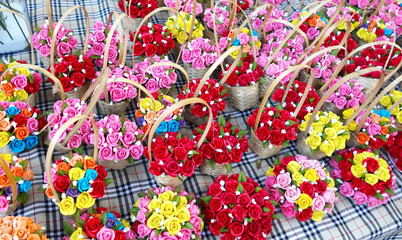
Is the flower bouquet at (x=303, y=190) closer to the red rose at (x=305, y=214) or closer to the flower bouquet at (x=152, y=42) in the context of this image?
the red rose at (x=305, y=214)

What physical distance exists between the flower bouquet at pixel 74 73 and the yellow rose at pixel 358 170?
1.40 m

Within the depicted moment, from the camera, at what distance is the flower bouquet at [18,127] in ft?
4.32

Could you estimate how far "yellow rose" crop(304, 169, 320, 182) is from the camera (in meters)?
1.37

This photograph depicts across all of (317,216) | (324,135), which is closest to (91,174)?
(317,216)

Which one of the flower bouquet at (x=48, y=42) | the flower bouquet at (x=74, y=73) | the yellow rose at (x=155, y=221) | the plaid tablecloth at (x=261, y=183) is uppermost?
the flower bouquet at (x=48, y=42)

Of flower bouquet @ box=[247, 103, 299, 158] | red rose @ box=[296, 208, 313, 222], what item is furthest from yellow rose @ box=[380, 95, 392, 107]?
red rose @ box=[296, 208, 313, 222]

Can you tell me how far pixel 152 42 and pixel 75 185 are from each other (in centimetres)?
91

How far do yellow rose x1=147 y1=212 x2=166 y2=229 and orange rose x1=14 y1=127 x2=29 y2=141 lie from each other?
2.30 feet

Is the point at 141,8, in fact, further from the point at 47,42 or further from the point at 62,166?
the point at 62,166

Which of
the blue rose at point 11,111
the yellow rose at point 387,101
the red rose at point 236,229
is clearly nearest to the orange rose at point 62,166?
the blue rose at point 11,111

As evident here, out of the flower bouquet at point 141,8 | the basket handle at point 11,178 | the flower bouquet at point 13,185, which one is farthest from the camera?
the flower bouquet at point 141,8

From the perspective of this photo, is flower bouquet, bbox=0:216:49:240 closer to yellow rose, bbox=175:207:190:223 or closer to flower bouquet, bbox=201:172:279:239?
yellow rose, bbox=175:207:190:223

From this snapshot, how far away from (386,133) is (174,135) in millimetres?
1103

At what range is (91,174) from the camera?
1200 millimetres
